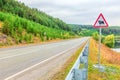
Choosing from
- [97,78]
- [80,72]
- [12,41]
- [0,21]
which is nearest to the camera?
[80,72]

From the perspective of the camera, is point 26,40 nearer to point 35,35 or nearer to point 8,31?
point 8,31

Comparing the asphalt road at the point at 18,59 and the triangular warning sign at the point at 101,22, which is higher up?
the triangular warning sign at the point at 101,22

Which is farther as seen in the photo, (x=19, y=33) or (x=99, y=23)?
(x=19, y=33)

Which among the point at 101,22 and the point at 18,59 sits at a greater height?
the point at 101,22

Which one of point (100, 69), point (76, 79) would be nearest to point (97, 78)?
point (100, 69)

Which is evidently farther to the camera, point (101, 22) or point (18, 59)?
point (18, 59)

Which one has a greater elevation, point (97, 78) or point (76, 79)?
point (76, 79)

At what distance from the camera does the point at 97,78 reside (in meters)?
14.5

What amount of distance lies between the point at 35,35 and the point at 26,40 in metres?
14.9

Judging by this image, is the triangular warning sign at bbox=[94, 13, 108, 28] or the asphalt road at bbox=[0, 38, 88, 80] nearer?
the asphalt road at bbox=[0, 38, 88, 80]

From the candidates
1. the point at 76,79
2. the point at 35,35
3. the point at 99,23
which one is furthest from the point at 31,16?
the point at 76,79

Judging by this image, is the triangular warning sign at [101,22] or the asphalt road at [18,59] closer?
the asphalt road at [18,59]

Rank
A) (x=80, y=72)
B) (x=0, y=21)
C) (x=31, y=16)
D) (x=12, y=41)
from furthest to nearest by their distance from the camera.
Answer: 1. (x=31, y=16)
2. (x=0, y=21)
3. (x=12, y=41)
4. (x=80, y=72)

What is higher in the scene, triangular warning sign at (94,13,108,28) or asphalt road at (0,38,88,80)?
triangular warning sign at (94,13,108,28)
